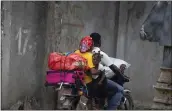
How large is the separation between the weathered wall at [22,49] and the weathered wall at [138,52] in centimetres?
199

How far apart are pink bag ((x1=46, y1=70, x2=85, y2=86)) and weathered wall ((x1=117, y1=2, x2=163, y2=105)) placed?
3.16m

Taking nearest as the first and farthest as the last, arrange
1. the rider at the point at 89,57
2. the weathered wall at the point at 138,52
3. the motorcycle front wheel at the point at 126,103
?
1. the rider at the point at 89,57
2. the motorcycle front wheel at the point at 126,103
3. the weathered wall at the point at 138,52

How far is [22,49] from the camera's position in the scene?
25.7ft

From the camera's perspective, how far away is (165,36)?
7.11 m

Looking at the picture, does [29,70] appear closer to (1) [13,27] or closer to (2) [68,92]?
(1) [13,27]

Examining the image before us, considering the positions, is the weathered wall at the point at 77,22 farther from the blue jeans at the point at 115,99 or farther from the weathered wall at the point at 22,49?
the blue jeans at the point at 115,99

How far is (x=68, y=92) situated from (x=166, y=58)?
1611mm

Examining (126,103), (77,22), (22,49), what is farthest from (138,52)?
(22,49)

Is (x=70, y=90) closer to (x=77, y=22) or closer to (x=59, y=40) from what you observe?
(x=59, y=40)

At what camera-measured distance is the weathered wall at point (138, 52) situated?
921cm

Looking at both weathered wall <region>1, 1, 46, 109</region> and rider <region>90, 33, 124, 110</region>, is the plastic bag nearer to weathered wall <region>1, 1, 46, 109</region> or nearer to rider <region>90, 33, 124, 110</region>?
rider <region>90, 33, 124, 110</region>

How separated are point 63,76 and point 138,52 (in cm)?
331

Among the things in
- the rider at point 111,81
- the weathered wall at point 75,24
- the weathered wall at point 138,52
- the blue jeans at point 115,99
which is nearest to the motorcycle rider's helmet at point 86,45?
the rider at point 111,81

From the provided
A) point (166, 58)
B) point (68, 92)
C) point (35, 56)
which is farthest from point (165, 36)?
point (35, 56)
